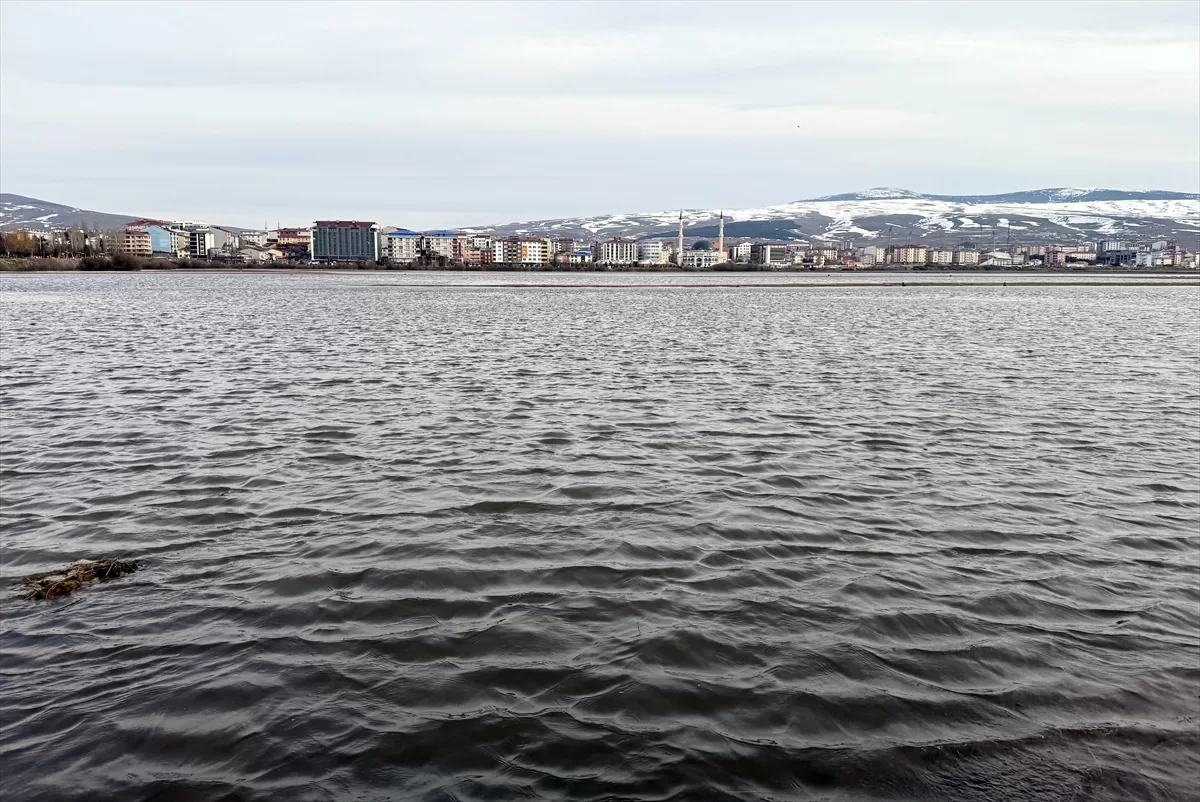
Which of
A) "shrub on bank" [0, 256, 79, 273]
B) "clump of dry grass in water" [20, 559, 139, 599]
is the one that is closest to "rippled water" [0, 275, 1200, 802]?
"clump of dry grass in water" [20, 559, 139, 599]

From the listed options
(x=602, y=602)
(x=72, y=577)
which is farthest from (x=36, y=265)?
(x=602, y=602)

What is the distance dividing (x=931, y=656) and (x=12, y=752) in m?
4.96

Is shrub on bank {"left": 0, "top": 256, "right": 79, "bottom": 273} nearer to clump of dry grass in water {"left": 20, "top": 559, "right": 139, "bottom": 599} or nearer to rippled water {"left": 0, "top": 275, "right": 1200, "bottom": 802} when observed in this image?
rippled water {"left": 0, "top": 275, "right": 1200, "bottom": 802}

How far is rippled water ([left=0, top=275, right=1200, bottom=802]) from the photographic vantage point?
13.8 feet

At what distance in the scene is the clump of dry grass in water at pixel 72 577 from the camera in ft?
19.7

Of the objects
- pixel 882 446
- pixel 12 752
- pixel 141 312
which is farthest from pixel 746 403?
pixel 141 312

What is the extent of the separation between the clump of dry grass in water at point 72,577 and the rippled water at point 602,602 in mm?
138

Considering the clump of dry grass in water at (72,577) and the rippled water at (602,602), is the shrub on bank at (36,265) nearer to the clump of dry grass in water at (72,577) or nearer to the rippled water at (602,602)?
the rippled water at (602,602)

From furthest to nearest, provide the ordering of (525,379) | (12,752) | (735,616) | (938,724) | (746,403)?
1. (525,379)
2. (746,403)
3. (735,616)
4. (938,724)
5. (12,752)

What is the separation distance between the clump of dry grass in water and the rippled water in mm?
138

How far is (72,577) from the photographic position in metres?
6.18

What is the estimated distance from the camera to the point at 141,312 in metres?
41.3

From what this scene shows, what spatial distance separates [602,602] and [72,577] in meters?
3.78

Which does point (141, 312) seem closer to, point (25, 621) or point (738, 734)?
point (25, 621)
